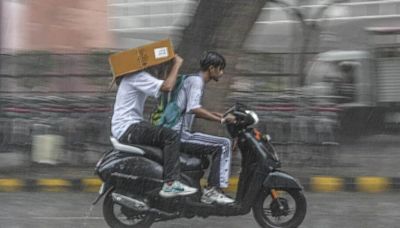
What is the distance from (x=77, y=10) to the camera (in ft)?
63.0

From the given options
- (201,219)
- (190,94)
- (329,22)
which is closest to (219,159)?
(190,94)

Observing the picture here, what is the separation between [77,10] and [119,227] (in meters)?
13.1

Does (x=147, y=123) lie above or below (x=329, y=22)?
below

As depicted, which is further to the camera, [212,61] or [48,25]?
[48,25]

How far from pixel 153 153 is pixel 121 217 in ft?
2.43

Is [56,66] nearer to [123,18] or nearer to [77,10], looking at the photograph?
[77,10]

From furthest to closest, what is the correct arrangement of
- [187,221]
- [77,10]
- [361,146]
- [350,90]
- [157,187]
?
1. [77,10]
2. [350,90]
3. [361,146]
4. [187,221]
5. [157,187]

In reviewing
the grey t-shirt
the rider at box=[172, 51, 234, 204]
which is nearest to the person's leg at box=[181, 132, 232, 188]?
the rider at box=[172, 51, 234, 204]

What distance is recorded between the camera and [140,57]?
6629mm

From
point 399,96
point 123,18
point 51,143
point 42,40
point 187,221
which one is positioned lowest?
point 187,221

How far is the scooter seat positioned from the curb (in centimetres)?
322

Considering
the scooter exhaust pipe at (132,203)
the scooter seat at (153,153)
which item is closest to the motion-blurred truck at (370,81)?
the scooter seat at (153,153)

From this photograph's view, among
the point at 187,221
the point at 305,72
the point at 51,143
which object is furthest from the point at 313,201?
the point at 51,143

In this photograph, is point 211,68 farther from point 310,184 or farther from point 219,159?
point 310,184
